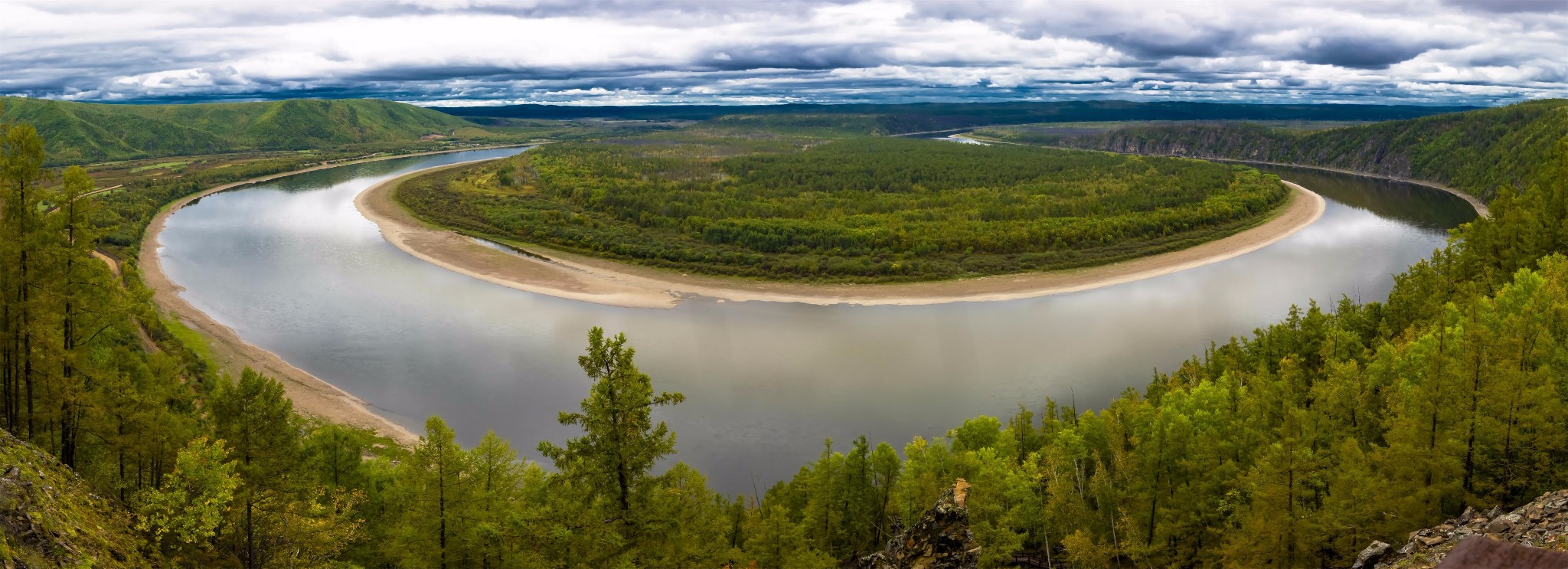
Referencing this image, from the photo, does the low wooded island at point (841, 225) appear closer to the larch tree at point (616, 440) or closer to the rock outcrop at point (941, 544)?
the larch tree at point (616, 440)

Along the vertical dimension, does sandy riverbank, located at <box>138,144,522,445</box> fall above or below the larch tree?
below

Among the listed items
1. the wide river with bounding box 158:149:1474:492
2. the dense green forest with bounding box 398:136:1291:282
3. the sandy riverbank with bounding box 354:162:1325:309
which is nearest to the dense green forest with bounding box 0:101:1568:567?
the wide river with bounding box 158:149:1474:492

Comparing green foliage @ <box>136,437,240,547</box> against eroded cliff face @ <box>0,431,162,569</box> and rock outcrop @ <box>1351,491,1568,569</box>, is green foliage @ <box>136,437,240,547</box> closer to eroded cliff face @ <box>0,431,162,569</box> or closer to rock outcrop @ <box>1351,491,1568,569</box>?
eroded cliff face @ <box>0,431,162,569</box>

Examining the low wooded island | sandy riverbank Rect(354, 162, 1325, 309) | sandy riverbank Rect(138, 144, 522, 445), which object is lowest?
sandy riverbank Rect(138, 144, 522, 445)

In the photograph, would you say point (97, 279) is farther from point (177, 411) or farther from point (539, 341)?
point (539, 341)

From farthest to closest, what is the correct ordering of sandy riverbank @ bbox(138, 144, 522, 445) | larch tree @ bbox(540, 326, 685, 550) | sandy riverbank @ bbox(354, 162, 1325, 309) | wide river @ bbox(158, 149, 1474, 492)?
1. sandy riverbank @ bbox(354, 162, 1325, 309)
2. wide river @ bbox(158, 149, 1474, 492)
3. sandy riverbank @ bbox(138, 144, 522, 445)
4. larch tree @ bbox(540, 326, 685, 550)

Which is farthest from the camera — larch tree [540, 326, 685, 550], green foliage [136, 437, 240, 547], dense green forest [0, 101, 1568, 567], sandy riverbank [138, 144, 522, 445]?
sandy riverbank [138, 144, 522, 445]

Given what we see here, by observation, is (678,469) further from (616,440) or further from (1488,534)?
(1488,534)

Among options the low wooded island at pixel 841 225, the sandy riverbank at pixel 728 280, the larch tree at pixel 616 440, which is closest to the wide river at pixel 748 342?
the sandy riverbank at pixel 728 280
